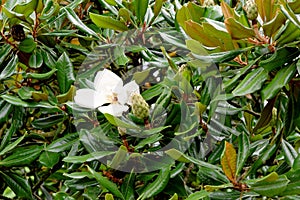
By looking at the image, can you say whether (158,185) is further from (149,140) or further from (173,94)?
(173,94)

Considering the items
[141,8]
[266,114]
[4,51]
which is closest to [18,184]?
[4,51]

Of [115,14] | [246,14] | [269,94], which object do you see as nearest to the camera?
[269,94]

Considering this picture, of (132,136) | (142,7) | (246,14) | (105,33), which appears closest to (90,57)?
(105,33)

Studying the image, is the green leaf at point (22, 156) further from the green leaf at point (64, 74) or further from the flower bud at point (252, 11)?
the flower bud at point (252, 11)

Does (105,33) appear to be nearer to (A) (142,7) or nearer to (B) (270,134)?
(A) (142,7)

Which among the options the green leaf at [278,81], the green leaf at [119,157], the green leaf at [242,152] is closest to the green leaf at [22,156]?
the green leaf at [119,157]

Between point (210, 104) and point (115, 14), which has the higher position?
point (115, 14)
